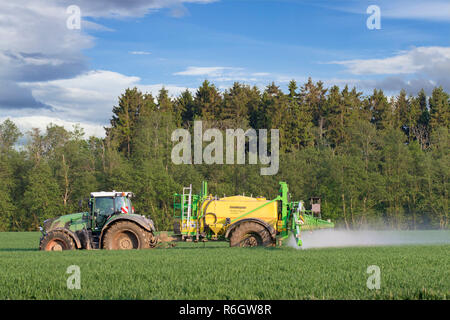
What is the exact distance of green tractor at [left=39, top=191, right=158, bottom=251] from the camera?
2317 cm

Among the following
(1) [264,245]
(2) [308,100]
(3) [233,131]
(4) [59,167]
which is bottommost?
(1) [264,245]

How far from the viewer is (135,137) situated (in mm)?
80188

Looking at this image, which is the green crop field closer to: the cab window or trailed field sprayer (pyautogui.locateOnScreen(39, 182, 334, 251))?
trailed field sprayer (pyautogui.locateOnScreen(39, 182, 334, 251))

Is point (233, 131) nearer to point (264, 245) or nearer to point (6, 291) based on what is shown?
point (264, 245)

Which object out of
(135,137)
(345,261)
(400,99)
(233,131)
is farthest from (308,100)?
(345,261)

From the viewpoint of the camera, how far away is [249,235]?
24406 millimetres

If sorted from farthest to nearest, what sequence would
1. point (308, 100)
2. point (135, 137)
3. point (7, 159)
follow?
point (308, 100)
point (135, 137)
point (7, 159)

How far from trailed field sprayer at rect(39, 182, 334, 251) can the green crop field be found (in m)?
3.41

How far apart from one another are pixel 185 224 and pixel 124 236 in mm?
2694

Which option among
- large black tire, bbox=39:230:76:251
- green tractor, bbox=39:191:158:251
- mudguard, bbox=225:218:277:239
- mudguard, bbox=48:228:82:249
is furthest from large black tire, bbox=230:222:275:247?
large black tire, bbox=39:230:76:251

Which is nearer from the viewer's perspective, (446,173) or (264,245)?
(264,245)

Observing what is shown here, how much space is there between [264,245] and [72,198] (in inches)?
2039

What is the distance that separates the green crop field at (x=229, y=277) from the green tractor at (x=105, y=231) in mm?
3320

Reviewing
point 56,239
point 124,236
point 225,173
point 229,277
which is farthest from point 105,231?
point 225,173
